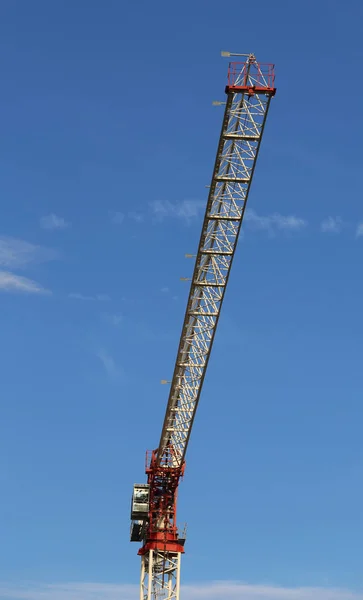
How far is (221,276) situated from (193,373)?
12.2 metres

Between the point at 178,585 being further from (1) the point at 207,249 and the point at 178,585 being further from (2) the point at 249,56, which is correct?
(2) the point at 249,56

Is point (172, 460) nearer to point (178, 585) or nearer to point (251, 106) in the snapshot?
point (178, 585)

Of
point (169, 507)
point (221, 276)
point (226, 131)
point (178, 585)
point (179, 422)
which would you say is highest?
point (226, 131)

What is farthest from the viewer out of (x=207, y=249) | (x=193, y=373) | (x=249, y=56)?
(x=193, y=373)

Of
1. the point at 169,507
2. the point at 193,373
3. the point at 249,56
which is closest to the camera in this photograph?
the point at 249,56

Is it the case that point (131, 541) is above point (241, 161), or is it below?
below

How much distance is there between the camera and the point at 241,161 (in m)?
90.9

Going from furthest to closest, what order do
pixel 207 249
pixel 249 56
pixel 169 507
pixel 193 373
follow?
pixel 169 507
pixel 193 373
pixel 207 249
pixel 249 56

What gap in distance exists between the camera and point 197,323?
3989 inches

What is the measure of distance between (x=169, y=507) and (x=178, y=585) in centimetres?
876

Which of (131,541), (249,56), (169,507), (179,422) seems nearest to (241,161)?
(249,56)

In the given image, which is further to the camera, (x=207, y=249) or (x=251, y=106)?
(x=207, y=249)

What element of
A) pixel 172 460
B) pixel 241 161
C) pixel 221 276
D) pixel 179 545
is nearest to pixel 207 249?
pixel 221 276

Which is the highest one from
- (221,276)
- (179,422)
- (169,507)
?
(221,276)
